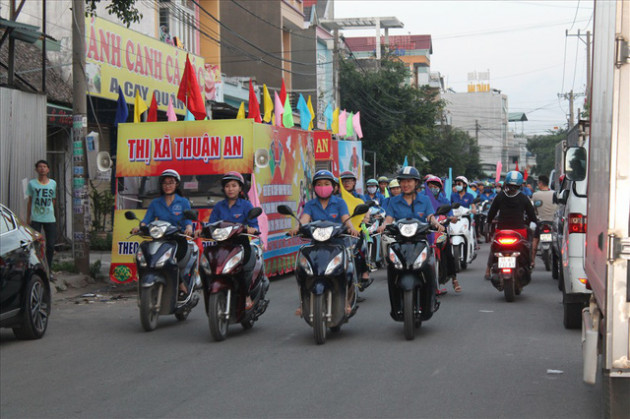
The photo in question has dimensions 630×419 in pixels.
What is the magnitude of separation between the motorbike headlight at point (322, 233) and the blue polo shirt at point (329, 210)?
890mm

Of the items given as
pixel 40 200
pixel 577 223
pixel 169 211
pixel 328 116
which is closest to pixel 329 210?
pixel 169 211

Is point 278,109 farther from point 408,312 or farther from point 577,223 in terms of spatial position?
point 408,312

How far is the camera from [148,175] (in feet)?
47.7

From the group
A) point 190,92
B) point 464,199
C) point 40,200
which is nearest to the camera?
point 40,200

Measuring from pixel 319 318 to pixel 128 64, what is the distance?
1405 centimetres

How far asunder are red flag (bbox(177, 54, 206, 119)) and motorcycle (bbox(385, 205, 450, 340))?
24.7 ft

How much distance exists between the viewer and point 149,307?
33.0 ft

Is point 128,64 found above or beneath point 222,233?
above

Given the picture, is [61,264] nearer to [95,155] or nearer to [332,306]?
[95,155]

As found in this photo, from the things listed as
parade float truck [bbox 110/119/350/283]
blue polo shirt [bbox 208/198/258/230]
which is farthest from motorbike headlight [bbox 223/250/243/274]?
parade float truck [bbox 110/119/350/283]

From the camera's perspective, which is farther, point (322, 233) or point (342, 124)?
point (342, 124)

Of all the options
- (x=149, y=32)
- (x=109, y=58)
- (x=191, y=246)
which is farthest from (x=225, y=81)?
(x=191, y=246)

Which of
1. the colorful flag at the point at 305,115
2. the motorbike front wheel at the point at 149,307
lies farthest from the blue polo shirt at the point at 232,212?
the colorful flag at the point at 305,115

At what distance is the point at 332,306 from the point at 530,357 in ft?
6.91
